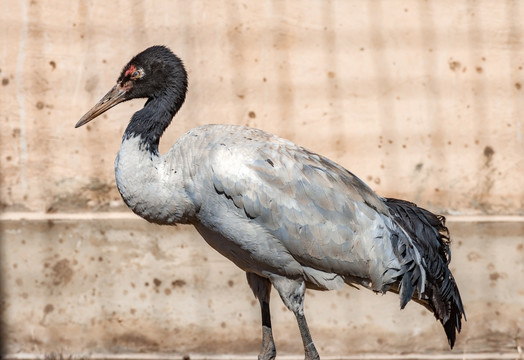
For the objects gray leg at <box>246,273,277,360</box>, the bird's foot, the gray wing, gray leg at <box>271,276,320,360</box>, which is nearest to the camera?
the gray wing

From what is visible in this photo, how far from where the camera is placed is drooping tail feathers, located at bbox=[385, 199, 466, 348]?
17.0 feet

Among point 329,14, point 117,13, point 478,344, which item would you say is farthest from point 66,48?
point 478,344

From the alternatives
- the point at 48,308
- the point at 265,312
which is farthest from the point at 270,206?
the point at 48,308

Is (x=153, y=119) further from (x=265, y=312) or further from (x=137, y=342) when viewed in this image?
(x=137, y=342)

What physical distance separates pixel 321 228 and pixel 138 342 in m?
2.05

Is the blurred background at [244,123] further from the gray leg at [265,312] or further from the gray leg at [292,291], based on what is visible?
the gray leg at [292,291]

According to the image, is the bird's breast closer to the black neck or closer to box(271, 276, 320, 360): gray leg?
the black neck

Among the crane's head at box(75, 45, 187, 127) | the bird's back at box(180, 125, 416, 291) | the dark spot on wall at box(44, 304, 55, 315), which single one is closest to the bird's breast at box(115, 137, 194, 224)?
the bird's back at box(180, 125, 416, 291)

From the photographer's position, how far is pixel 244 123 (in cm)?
648

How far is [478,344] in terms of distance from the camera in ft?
20.9

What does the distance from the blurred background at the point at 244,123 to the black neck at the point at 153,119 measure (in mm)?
1246

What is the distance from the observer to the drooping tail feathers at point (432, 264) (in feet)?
17.0

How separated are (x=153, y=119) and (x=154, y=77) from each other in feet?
0.83

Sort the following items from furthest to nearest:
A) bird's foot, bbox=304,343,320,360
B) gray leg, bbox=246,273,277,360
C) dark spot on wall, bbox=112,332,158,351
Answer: dark spot on wall, bbox=112,332,158,351 → gray leg, bbox=246,273,277,360 → bird's foot, bbox=304,343,320,360
